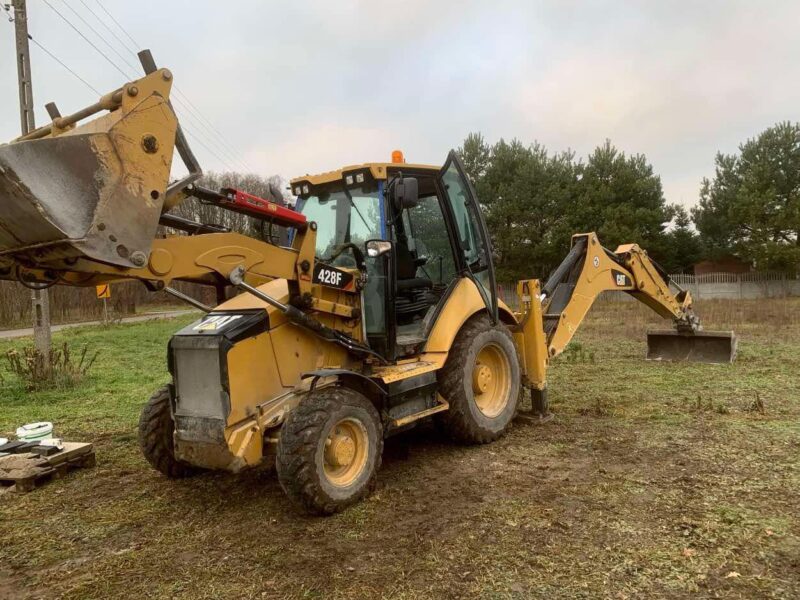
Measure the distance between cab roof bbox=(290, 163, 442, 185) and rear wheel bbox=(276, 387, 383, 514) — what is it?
6.03 feet

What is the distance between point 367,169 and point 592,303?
4089 millimetres

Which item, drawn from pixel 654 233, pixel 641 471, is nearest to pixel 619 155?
pixel 654 233

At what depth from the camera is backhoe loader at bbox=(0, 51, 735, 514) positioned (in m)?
3.05

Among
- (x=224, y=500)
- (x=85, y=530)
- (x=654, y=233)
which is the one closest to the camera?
(x=85, y=530)

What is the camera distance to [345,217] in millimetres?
5074

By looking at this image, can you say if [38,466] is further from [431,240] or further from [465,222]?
[465,222]

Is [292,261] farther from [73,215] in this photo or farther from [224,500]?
[224,500]

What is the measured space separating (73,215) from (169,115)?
811mm

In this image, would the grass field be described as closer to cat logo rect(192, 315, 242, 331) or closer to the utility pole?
cat logo rect(192, 315, 242, 331)

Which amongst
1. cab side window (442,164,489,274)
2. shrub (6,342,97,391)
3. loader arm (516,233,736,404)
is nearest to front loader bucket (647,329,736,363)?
loader arm (516,233,736,404)

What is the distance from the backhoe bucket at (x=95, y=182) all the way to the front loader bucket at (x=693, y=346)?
28.4ft

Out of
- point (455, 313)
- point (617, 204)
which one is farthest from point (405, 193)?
point (617, 204)

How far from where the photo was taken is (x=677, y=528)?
3.50m

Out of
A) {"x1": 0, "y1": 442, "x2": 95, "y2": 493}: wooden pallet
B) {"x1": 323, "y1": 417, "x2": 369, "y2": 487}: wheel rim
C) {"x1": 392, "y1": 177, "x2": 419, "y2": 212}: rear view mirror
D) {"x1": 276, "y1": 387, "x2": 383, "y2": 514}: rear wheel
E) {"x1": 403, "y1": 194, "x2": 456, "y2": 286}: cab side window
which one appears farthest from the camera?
{"x1": 403, "y1": 194, "x2": 456, "y2": 286}: cab side window
